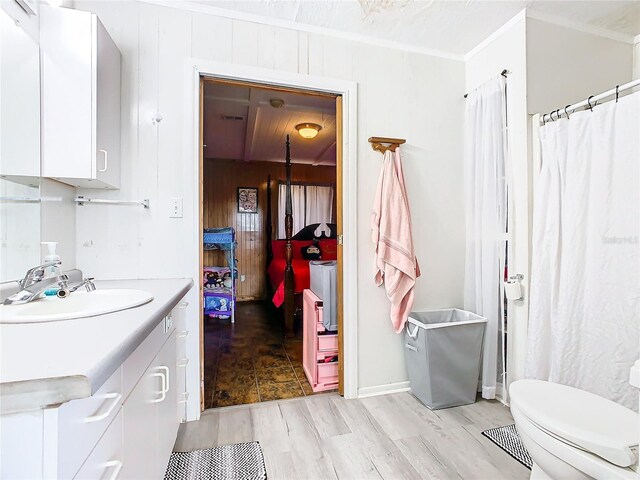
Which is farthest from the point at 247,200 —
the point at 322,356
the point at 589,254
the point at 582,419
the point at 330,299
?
the point at 582,419

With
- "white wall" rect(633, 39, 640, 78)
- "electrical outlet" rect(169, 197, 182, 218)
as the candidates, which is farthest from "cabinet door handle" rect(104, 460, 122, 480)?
"white wall" rect(633, 39, 640, 78)

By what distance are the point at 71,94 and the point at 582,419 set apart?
2.43 m

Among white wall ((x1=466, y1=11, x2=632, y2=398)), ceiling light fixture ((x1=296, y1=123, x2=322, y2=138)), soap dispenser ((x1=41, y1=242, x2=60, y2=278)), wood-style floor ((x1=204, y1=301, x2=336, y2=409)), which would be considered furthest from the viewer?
ceiling light fixture ((x1=296, y1=123, x2=322, y2=138))

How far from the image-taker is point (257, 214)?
586cm

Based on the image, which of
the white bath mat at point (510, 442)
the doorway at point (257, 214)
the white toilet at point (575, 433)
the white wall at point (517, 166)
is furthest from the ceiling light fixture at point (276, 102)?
the white bath mat at point (510, 442)

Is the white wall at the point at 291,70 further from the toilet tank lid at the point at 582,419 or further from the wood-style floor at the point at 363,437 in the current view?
the toilet tank lid at the point at 582,419

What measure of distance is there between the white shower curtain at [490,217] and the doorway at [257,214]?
3.26 feet

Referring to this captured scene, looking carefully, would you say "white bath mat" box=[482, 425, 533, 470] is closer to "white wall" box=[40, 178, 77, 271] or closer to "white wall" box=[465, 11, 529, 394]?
"white wall" box=[465, 11, 529, 394]

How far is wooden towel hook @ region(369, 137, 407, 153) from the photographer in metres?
2.16

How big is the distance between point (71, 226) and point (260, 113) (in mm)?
2454

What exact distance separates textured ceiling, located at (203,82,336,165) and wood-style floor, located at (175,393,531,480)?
83.5 inches

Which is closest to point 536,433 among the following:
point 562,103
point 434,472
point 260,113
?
point 434,472

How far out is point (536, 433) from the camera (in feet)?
3.89

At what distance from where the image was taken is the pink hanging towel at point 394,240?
2111 millimetres
